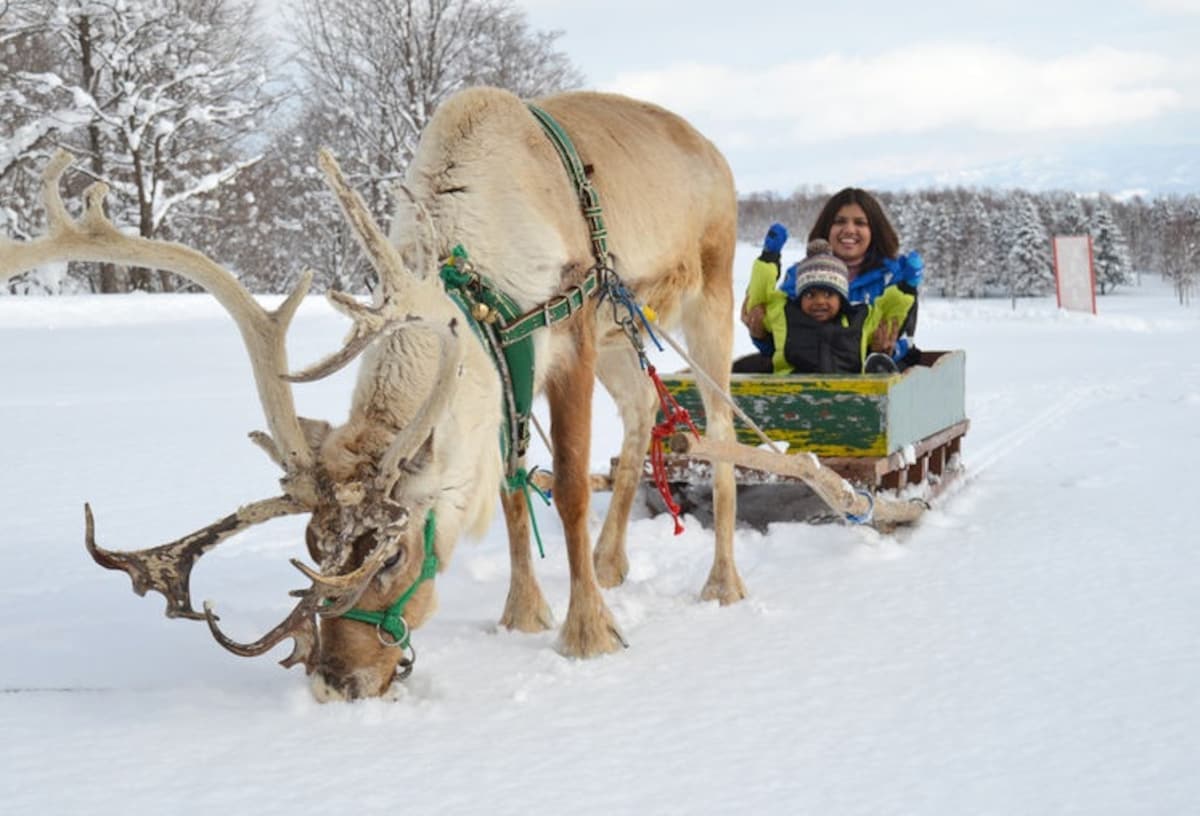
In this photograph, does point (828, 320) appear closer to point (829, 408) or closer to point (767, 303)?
point (767, 303)

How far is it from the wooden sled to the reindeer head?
2891 millimetres

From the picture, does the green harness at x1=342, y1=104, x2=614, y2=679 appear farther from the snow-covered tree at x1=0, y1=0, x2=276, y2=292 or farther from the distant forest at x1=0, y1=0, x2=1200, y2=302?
the snow-covered tree at x1=0, y1=0, x2=276, y2=292

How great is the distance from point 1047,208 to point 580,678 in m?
84.1

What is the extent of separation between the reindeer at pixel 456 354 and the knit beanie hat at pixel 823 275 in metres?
1.78

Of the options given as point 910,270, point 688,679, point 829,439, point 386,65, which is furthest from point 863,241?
point 386,65

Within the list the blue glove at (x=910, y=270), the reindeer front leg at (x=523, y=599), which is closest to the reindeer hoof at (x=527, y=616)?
the reindeer front leg at (x=523, y=599)

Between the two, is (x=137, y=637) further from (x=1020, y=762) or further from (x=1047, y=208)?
(x=1047, y=208)

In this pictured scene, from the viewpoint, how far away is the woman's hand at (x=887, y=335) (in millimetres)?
7984

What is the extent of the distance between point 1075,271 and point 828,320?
3105 cm

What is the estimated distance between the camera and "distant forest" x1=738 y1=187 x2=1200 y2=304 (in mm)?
70188

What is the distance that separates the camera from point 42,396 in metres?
14.4

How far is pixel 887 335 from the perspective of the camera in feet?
26.2

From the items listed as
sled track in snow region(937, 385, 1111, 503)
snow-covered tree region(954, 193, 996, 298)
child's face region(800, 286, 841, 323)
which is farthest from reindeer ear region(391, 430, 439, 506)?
snow-covered tree region(954, 193, 996, 298)

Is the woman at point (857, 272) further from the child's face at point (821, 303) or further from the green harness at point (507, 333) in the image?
the green harness at point (507, 333)
